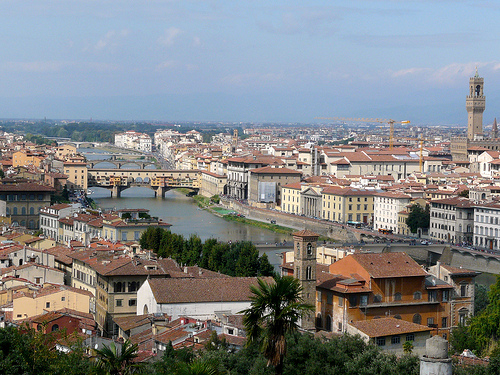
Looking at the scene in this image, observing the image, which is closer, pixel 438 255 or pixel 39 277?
pixel 39 277

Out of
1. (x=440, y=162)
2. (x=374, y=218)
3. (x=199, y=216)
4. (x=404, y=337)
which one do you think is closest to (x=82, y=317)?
(x=404, y=337)

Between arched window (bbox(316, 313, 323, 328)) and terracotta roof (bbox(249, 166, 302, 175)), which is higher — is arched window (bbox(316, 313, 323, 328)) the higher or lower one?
the lower one

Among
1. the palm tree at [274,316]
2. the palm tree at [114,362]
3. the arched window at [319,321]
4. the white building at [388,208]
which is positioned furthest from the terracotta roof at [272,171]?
the palm tree at [114,362]

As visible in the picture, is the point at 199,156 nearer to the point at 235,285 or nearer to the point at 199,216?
the point at 199,216

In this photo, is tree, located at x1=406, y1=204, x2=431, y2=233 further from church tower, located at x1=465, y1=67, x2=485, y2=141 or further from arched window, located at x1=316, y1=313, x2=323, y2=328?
church tower, located at x1=465, y1=67, x2=485, y2=141

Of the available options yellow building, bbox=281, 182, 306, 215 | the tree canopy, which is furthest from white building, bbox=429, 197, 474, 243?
the tree canopy

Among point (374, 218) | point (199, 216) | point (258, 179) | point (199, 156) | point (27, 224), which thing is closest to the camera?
point (27, 224)

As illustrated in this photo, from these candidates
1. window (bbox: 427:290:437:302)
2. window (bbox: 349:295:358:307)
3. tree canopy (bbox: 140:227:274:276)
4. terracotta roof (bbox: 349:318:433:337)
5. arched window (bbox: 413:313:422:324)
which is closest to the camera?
terracotta roof (bbox: 349:318:433:337)
